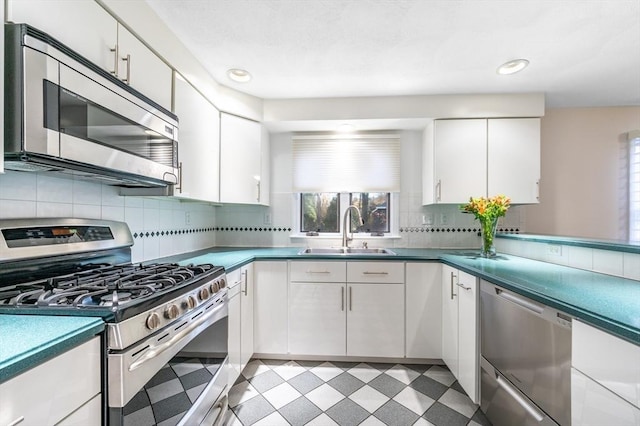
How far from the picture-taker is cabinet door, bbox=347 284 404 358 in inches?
87.5

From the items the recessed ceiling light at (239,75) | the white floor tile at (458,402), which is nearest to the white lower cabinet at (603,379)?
the white floor tile at (458,402)

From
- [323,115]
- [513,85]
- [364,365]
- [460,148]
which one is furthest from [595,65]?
[364,365]

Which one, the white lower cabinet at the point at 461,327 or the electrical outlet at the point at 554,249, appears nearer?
the white lower cabinet at the point at 461,327

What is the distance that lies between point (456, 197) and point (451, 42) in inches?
48.2

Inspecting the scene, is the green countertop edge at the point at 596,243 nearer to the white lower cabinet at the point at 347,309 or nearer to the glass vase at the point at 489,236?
the glass vase at the point at 489,236

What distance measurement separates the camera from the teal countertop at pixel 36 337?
583 mm

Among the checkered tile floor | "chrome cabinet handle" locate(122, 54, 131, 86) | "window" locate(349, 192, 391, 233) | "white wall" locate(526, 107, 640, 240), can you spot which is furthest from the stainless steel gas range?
"white wall" locate(526, 107, 640, 240)

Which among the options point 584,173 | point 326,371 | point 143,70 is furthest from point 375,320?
point 584,173

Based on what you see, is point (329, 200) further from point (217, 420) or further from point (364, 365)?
point (217, 420)

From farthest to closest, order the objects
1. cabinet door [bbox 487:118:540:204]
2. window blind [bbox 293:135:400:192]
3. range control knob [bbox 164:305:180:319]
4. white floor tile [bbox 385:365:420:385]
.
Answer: window blind [bbox 293:135:400:192] < cabinet door [bbox 487:118:540:204] < white floor tile [bbox 385:365:420:385] < range control knob [bbox 164:305:180:319]

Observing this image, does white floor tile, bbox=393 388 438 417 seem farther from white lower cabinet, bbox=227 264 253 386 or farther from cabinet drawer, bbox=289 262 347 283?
white lower cabinet, bbox=227 264 253 386

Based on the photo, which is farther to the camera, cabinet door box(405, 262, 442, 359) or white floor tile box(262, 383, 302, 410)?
cabinet door box(405, 262, 442, 359)

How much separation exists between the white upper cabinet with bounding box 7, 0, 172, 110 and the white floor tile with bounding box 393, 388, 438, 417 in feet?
7.50

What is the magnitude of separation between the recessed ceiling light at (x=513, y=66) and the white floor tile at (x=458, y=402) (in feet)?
7.37
